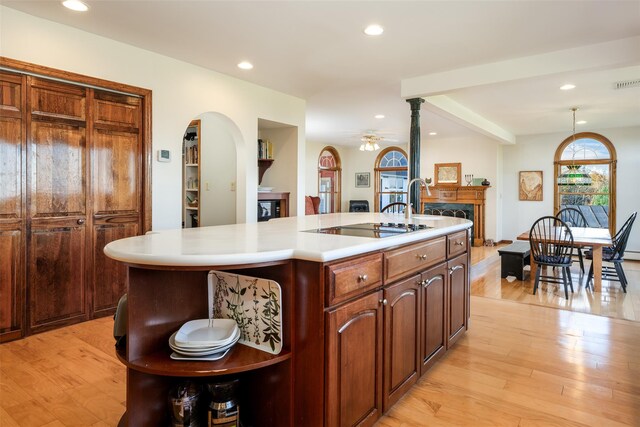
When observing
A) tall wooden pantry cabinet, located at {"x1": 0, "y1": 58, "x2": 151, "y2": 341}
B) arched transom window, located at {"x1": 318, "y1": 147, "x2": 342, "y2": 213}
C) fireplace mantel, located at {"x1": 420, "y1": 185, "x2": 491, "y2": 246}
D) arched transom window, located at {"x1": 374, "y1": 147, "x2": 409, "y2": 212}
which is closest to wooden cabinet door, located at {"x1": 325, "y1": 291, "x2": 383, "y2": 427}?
tall wooden pantry cabinet, located at {"x1": 0, "y1": 58, "x2": 151, "y2": 341}

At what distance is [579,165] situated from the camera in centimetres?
769

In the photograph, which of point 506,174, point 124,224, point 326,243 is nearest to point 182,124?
point 124,224

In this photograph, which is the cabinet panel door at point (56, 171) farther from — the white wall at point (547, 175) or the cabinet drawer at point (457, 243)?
the white wall at point (547, 175)

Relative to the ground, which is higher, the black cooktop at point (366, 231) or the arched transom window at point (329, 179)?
the arched transom window at point (329, 179)

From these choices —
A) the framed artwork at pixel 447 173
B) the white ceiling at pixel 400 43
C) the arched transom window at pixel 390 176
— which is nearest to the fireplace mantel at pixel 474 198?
the framed artwork at pixel 447 173

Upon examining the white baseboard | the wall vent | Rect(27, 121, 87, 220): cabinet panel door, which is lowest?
the white baseboard

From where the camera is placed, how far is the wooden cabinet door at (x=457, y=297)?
250 cm

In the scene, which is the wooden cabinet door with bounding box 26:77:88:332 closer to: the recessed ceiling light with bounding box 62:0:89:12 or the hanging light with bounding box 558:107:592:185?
the recessed ceiling light with bounding box 62:0:89:12

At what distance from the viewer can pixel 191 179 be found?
18.3ft

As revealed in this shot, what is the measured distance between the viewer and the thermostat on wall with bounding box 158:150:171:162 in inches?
145

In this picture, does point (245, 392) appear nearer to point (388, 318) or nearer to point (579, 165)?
point (388, 318)

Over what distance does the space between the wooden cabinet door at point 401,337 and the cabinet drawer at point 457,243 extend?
21.6 inches

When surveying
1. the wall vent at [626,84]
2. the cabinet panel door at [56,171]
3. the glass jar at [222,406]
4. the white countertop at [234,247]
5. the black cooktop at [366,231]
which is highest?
the wall vent at [626,84]

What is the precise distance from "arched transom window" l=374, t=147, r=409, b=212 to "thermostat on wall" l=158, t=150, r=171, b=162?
699 cm
